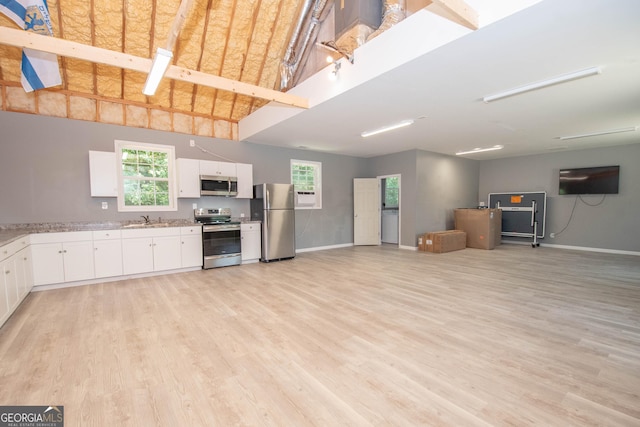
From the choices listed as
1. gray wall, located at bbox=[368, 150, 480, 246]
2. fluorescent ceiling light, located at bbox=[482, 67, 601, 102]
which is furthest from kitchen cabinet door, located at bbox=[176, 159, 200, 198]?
gray wall, located at bbox=[368, 150, 480, 246]

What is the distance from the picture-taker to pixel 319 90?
13.4 ft

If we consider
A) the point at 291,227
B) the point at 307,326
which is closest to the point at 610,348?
the point at 307,326

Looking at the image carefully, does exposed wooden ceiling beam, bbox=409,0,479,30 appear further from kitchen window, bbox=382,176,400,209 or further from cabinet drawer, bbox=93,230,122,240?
kitchen window, bbox=382,176,400,209

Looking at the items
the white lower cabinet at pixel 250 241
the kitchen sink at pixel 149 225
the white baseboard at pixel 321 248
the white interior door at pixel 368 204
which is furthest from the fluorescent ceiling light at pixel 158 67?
the white interior door at pixel 368 204

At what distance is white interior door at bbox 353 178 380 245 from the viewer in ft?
27.2

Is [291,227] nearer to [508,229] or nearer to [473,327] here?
[473,327]

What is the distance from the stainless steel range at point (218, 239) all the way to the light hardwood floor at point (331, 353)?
3.32ft

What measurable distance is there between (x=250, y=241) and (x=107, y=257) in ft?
8.20

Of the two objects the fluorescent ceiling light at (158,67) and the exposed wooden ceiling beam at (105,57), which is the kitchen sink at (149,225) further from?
the exposed wooden ceiling beam at (105,57)

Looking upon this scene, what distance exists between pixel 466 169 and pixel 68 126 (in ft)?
33.6

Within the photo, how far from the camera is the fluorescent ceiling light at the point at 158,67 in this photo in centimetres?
288

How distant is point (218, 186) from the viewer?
5633mm

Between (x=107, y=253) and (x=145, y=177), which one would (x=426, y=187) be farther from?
(x=107, y=253)

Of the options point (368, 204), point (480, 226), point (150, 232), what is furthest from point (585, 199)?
point (150, 232)
